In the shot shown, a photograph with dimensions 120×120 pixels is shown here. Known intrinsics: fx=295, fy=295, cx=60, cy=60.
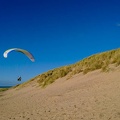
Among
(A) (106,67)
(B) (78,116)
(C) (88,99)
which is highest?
(A) (106,67)

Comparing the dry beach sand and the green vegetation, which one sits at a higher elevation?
the green vegetation

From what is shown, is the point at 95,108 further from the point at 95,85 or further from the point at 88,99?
the point at 95,85

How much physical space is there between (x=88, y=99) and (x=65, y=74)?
1475 cm

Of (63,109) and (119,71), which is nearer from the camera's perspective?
(63,109)

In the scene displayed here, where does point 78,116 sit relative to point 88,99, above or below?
below

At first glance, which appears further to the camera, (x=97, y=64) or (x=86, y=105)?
(x=97, y=64)

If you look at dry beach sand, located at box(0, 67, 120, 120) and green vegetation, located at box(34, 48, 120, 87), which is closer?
dry beach sand, located at box(0, 67, 120, 120)

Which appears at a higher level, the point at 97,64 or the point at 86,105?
the point at 97,64

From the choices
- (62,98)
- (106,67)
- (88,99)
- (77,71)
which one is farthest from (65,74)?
(88,99)

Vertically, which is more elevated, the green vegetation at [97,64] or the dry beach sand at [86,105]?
the green vegetation at [97,64]

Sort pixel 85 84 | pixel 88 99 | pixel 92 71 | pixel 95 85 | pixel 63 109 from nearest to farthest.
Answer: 1. pixel 63 109
2. pixel 88 99
3. pixel 95 85
4. pixel 85 84
5. pixel 92 71

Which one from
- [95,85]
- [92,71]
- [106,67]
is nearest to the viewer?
[95,85]

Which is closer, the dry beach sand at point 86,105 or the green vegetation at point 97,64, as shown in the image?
the dry beach sand at point 86,105

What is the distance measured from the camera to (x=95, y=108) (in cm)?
1514
